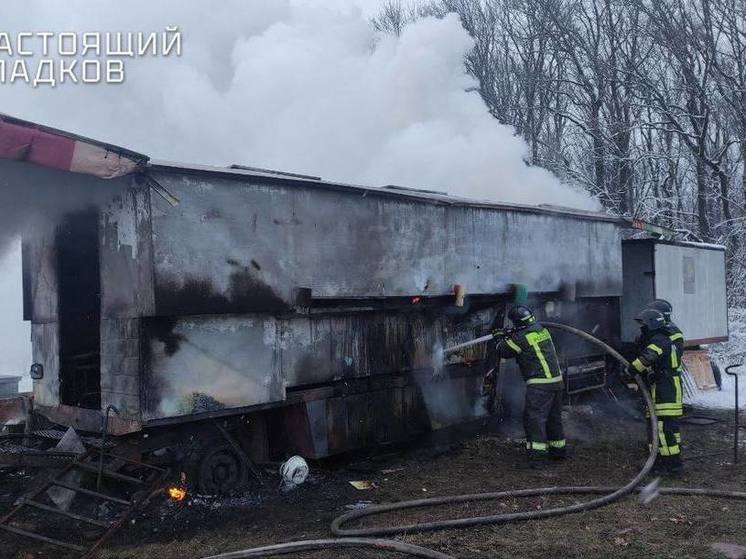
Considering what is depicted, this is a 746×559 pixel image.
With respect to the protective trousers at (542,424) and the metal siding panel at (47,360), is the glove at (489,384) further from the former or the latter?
the metal siding panel at (47,360)

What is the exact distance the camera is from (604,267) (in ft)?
34.1

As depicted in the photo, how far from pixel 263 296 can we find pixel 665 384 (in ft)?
13.7

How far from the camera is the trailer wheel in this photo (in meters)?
5.84

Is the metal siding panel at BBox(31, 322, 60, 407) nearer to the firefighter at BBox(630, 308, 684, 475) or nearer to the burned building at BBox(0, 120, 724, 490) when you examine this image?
the burned building at BBox(0, 120, 724, 490)

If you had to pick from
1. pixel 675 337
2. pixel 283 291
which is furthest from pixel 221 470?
pixel 675 337

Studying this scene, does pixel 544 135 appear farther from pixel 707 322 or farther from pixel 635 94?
pixel 707 322

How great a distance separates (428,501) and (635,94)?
16987 mm

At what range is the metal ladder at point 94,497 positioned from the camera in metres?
4.63

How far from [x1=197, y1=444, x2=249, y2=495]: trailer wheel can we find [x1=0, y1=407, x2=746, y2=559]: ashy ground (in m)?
0.13

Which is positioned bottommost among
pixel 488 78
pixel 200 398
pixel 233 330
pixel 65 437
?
pixel 65 437

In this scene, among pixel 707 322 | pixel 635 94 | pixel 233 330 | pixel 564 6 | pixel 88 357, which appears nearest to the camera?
pixel 233 330

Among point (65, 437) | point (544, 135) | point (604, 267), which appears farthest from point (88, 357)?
point (544, 135)

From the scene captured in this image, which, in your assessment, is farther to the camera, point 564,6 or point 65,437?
point 564,6

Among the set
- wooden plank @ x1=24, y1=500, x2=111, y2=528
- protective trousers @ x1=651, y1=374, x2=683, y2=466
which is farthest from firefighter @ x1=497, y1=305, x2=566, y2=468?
wooden plank @ x1=24, y1=500, x2=111, y2=528
